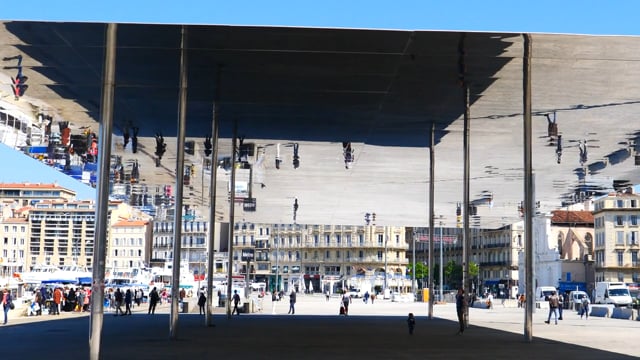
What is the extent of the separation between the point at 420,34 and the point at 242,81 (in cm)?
739

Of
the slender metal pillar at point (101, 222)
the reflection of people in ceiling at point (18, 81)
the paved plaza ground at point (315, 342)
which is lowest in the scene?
the paved plaza ground at point (315, 342)

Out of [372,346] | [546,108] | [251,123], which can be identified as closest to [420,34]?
[372,346]

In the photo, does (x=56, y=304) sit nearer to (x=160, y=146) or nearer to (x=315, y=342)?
(x=160, y=146)

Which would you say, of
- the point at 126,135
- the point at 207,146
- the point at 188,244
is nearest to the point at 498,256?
the point at 188,244

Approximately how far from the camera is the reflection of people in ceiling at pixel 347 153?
36.6 metres

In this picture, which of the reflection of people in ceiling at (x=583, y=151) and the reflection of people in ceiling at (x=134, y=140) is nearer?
the reflection of people in ceiling at (x=134, y=140)

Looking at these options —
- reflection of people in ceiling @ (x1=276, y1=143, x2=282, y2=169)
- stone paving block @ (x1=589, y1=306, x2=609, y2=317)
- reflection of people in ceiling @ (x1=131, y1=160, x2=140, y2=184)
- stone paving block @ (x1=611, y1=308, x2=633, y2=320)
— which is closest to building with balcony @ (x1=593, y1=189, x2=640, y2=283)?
stone paving block @ (x1=589, y1=306, x2=609, y2=317)

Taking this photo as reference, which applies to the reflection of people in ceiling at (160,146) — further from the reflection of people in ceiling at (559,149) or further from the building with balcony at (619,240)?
the building with balcony at (619,240)

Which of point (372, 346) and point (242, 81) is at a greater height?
point (242, 81)

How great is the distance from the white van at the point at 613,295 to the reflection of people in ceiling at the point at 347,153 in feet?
158

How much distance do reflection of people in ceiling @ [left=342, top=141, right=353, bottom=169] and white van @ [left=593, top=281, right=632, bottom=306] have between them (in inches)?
1895

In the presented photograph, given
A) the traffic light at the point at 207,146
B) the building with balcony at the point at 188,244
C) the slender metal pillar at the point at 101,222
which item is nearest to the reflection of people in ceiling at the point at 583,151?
the traffic light at the point at 207,146

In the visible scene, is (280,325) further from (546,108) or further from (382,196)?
(382,196)

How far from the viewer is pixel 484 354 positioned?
21.8 m
